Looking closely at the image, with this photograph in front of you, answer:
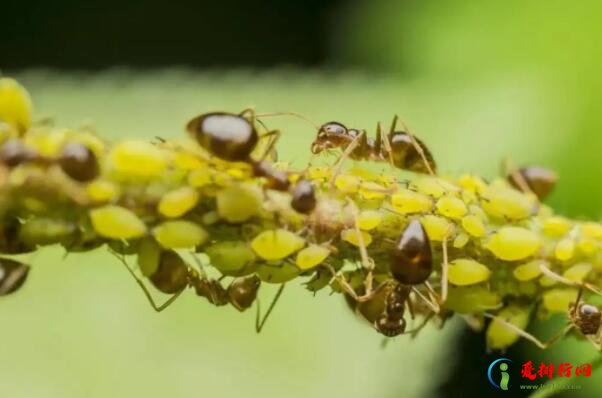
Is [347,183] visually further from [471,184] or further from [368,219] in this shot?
[471,184]

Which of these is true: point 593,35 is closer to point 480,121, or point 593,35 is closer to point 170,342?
point 480,121

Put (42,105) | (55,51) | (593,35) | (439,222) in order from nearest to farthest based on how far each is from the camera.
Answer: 1. (439,222)
2. (42,105)
3. (593,35)
4. (55,51)

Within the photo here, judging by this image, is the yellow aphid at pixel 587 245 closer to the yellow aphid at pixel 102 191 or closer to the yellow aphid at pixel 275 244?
the yellow aphid at pixel 275 244

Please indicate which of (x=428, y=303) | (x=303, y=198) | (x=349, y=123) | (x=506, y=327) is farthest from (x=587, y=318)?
(x=349, y=123)

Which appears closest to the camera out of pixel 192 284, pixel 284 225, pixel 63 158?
pixel 63 158

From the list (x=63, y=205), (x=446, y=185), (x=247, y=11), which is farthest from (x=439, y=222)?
(x=247, y=11)

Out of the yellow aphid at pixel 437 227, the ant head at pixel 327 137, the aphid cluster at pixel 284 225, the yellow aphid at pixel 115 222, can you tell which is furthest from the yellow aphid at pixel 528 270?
the yellow aphid at pixel 115 222
